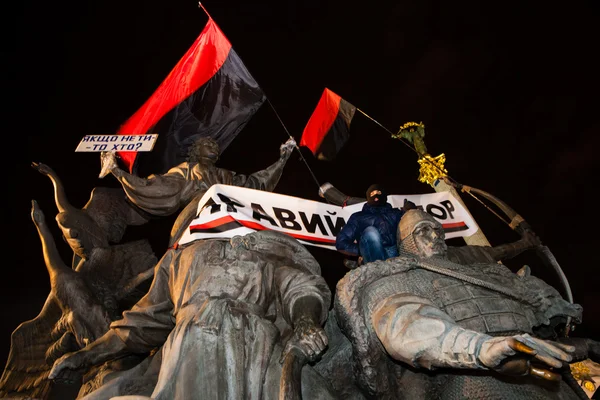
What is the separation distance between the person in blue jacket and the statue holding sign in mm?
2138

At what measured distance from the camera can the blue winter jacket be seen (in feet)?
22.0

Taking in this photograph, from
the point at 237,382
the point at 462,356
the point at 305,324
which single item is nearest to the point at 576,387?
the point at 462,356

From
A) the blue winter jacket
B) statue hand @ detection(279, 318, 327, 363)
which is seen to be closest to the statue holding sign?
the blue winter jacket

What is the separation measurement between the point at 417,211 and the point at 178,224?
10.6ft

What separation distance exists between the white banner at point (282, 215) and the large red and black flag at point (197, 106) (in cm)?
267

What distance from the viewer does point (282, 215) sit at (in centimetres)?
683

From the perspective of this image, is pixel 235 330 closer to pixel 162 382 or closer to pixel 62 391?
pixel 162 382

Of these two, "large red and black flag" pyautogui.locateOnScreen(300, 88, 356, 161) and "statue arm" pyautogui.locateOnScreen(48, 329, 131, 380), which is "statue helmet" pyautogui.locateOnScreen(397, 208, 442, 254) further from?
"large red and black flag" pyautogui.locateOnScreen(300, 88, 356, 161)

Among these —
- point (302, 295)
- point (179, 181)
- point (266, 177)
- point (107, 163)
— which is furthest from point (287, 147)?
point (302, 295)

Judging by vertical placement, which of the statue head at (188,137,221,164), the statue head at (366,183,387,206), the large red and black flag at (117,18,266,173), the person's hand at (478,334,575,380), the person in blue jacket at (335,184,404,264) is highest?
the large red and black flag at (117,18,266,173)

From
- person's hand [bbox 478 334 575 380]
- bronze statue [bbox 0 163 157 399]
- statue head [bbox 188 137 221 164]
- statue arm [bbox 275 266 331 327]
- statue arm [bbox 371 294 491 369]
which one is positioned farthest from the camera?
statue head [bbox 188 137 221 164]

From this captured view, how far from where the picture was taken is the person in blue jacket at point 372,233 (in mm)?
6531

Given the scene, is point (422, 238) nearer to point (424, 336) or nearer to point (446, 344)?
point (424, 336)

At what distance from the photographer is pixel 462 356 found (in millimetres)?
3387
